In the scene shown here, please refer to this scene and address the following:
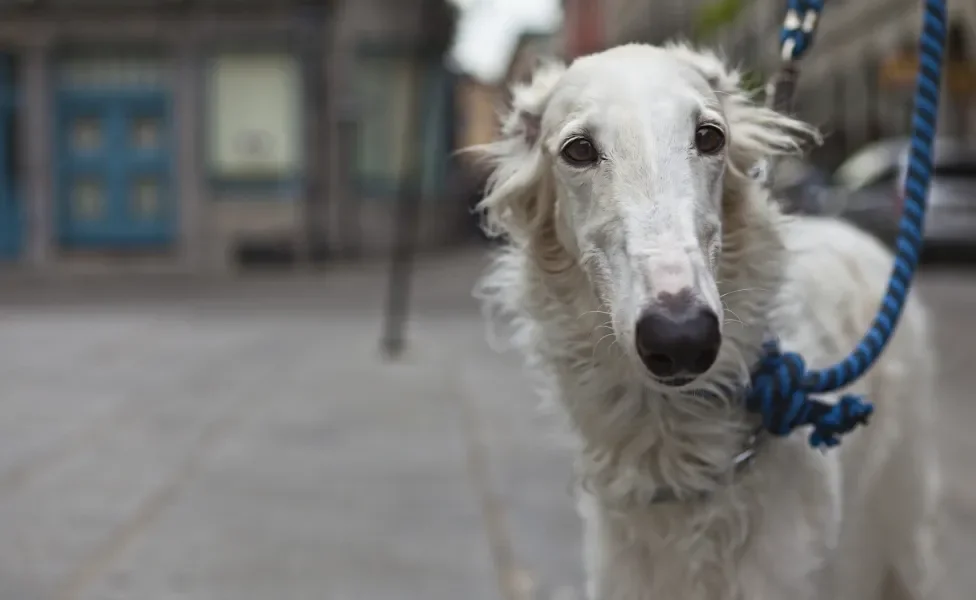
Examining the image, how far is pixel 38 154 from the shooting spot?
18.6 metres

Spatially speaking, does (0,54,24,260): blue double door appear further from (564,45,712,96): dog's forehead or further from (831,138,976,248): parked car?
(564,45,712,96): dog's forehead

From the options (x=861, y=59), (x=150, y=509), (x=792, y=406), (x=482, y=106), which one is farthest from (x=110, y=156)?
(x=792, y=406)

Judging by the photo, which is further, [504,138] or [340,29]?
[340,29]

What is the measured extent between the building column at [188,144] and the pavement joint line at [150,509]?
13146mm

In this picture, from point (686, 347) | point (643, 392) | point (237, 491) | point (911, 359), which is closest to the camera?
point (686, 347)

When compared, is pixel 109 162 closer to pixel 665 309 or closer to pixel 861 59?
pixel 861 59

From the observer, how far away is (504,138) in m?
2.30

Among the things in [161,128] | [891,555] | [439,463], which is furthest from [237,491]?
[161,128]

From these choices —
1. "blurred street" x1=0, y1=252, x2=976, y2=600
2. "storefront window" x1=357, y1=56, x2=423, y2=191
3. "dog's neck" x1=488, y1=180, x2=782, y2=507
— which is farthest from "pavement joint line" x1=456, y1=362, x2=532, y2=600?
"storefront window" x1=357, y1=56, x2=423, y2=191

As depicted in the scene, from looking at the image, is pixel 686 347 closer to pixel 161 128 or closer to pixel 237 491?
pixel 237 491

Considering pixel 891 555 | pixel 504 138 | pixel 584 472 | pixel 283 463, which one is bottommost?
pixel 283 463

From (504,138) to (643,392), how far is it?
64 centimetres

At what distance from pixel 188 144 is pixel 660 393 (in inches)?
705

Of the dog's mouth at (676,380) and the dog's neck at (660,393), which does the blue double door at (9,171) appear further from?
the dog's mouth at (676,380)
